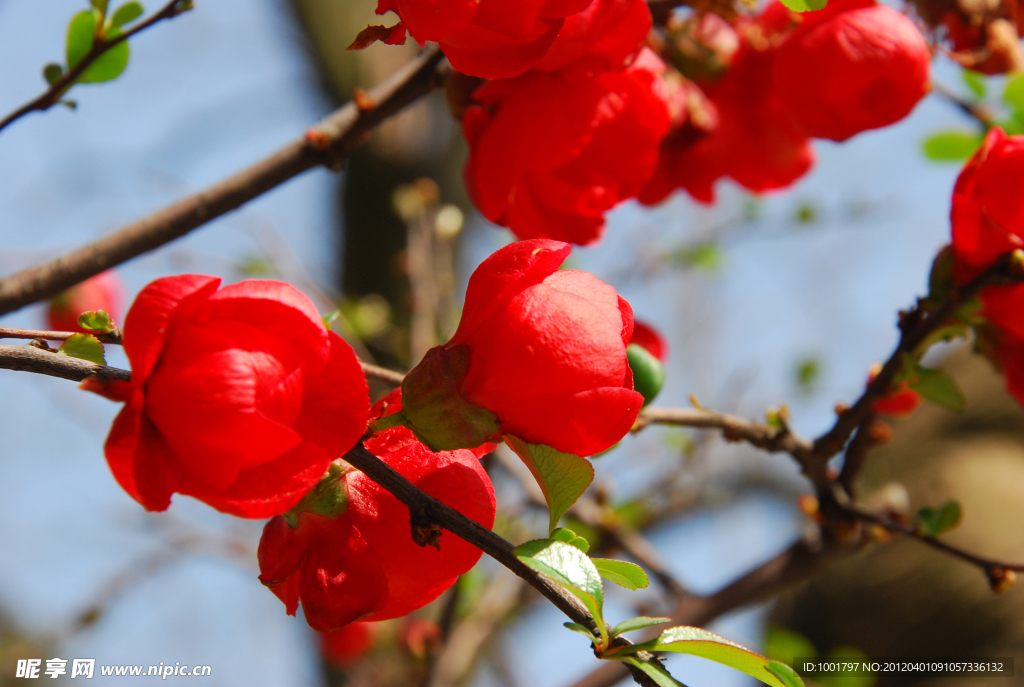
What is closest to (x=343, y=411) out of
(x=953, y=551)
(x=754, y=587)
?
(x=953, y=551)

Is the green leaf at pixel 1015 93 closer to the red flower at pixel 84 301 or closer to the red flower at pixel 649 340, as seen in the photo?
the red flower at pixel 649 340

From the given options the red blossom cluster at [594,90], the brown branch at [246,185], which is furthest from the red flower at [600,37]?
the brown branch at [246,185]

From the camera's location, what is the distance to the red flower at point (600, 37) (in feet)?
1.55

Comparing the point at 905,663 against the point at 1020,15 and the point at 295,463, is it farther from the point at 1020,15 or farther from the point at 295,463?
the point at 295,463

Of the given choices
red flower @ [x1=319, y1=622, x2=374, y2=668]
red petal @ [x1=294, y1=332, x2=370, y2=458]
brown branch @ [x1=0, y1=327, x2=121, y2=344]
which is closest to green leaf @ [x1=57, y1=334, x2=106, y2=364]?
brown branch @ [x1=0, y1=327, x2=121, y2=344]

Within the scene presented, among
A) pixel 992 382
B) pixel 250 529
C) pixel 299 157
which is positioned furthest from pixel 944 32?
pixel 250 529

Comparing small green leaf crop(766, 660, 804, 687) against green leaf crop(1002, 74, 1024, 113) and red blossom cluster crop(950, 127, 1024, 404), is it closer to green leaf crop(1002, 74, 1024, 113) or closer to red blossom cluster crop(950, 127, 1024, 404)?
red blossom cluster crop(950, 127, 1024, 404)

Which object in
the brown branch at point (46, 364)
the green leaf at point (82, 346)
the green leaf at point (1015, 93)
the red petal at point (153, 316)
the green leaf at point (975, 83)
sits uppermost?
the red petal at point (153, 316)

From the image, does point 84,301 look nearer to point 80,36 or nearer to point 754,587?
point 80,36

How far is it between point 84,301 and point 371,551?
41.5 inches

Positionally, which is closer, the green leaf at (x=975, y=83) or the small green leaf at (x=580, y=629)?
the small green leaf at (x=580, y=629)

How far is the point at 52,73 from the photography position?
68cm

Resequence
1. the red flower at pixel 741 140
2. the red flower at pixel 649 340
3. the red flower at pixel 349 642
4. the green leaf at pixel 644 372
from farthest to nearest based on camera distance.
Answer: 1. the red flower at pixel 349 642
2. the red flower at pixel 741 140
3. the red flower at pixel 649 340
4. the green leaf at pixel 644 372

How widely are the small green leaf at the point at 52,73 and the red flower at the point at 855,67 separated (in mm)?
649
